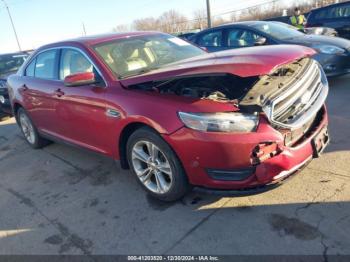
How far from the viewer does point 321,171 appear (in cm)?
365

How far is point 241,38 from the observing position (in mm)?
7973

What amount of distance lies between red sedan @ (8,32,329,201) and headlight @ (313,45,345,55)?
346cm

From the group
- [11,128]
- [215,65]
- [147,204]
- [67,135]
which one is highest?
[215,65]

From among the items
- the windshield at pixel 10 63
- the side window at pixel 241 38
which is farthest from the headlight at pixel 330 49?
the windshield at pixel 10 63

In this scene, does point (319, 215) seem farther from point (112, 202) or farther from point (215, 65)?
point (112, 202)

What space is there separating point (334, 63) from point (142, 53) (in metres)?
4.30

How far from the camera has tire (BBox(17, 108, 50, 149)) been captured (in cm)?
571

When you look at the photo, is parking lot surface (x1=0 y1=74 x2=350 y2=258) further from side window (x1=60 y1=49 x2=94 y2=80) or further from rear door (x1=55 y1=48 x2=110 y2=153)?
side window (x1=60 y1=49 x2=94 y2=80)

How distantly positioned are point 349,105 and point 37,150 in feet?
16.8

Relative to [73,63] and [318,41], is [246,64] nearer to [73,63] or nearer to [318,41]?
[73,63]

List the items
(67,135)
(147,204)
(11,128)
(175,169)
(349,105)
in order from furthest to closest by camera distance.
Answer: (11,128) < (349,105) < (67,135) < (147,204) < (175,169)

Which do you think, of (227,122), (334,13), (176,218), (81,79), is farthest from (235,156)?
(334,13)

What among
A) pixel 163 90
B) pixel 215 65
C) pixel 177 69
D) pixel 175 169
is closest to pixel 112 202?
pixel 175 169

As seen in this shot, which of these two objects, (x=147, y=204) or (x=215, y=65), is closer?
(x=215, y=65)
